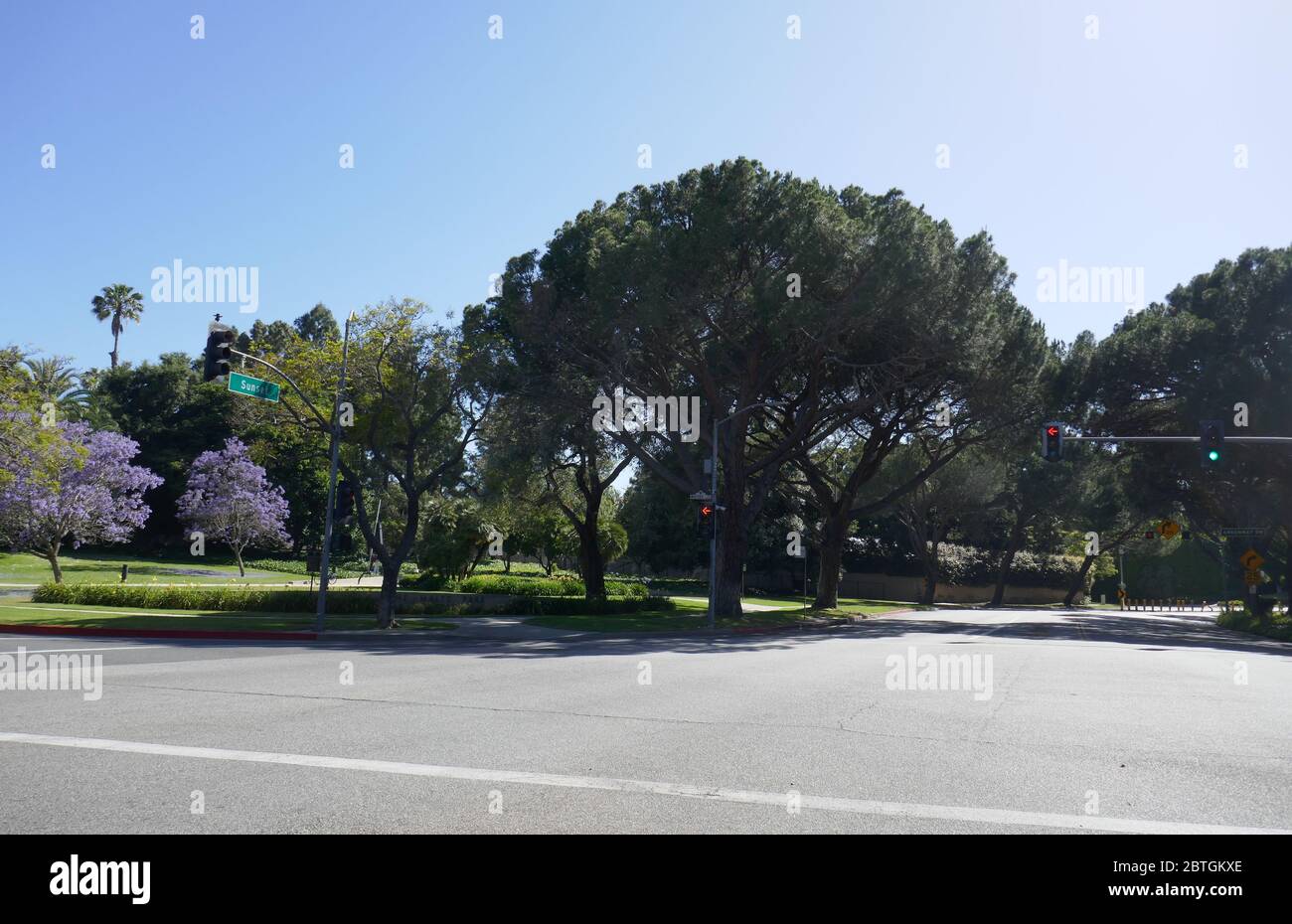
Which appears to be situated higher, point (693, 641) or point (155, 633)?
point (155, 633)

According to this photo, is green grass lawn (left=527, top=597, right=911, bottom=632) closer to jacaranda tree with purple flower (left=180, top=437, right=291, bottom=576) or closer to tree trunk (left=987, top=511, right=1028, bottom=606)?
jacaranda tree with purple flower (left=180, top=437, right=291, bottom=576)

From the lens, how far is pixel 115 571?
5497 centimetres

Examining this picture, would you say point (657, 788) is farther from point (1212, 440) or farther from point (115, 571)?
point (115, 571)

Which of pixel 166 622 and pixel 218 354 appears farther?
pixel 166 622

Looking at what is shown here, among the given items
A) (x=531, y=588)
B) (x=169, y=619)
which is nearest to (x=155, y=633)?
(x=169, y=619)

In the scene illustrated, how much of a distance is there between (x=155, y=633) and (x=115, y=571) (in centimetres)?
3801

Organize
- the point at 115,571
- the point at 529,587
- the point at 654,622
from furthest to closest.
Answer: the point at 115,571 → the point at 529,587 → the point at 654,622

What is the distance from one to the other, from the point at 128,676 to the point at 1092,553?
74765 millimetres

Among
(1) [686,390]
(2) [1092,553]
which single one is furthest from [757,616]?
(2) [1092,553]

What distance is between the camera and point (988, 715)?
10.6 meters

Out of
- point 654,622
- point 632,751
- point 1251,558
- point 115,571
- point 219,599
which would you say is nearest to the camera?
point 632,751

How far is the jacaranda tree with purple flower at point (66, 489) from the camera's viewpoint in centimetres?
2933

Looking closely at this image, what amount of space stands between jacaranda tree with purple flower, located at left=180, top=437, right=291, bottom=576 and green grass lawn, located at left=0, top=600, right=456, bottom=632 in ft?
79.8

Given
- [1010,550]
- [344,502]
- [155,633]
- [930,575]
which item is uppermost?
[344,502]
